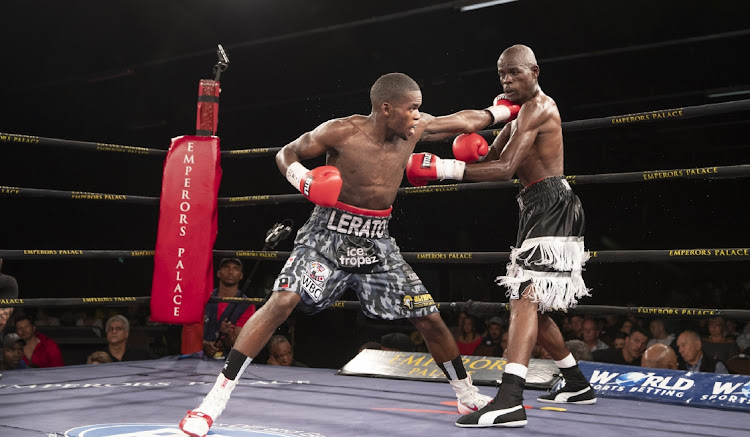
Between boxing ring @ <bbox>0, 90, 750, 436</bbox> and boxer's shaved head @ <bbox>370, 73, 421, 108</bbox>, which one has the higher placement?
boxer's shaved head @ <bbox>370, 73, 421, 108</bbox>

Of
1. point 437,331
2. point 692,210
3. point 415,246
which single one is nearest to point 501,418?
point 437,331

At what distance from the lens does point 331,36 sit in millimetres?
6785

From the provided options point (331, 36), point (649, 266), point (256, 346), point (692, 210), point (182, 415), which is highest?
point (331, 36)

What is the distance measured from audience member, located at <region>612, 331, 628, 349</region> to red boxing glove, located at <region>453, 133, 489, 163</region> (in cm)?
346

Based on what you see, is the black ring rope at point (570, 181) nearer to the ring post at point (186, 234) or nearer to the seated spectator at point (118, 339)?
the ring post at point (186, 234)

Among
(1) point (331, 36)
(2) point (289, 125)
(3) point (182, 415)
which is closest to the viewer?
(3) point (182, 415)

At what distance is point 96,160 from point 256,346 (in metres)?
8.69

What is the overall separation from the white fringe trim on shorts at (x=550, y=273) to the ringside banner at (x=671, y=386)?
51 cm

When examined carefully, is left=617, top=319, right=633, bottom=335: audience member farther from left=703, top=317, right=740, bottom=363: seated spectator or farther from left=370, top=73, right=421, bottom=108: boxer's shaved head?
left=370, top=73, right=421, bottom=108: boxer's shaved head

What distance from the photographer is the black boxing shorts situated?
2332 millimetres

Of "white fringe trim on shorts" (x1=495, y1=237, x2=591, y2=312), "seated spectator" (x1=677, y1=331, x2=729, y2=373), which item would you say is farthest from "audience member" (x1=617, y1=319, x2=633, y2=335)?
"white fringe trim on shorts" (x1=495, y1=237, x2=591, y2=312)

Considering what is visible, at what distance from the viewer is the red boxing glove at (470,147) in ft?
7.91

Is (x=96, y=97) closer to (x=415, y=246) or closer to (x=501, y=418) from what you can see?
(x=415, y=246)

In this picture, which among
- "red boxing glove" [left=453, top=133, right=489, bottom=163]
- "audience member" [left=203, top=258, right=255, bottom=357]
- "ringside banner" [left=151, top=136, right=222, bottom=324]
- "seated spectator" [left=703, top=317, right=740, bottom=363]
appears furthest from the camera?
"seated spectator" [left=703, top=317, right=740, bottom=363]
